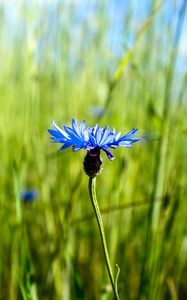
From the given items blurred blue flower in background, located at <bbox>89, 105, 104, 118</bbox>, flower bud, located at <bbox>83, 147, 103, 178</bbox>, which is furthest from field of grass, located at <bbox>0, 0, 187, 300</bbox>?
flower bud, located at <bbox>83, 147, 103, 178</bbox>

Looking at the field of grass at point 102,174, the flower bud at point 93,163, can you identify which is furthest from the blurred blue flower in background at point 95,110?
the flower bud at point 93,163

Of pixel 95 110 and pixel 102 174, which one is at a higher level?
pixel 95 110

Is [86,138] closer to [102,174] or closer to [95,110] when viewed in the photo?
[102,174]

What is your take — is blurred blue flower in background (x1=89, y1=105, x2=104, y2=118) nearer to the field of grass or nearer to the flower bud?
the field of grass

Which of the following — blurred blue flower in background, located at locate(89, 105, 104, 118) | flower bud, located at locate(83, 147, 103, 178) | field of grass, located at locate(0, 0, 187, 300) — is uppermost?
blurred blue flower in background, located at locate(89, 105, 104, 118)

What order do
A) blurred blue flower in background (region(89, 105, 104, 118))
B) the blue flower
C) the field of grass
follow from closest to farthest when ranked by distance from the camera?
the blue flower < the field of grass < blurred blue flower in background (region(89, 105, 104, 118))

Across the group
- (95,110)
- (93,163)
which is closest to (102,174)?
(95,110)

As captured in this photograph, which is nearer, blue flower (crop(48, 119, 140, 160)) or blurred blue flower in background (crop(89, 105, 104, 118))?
blue flower (crop(48, 119, 140, 160))

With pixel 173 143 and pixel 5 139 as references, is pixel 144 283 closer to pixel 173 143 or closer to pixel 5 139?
pixel 173 143

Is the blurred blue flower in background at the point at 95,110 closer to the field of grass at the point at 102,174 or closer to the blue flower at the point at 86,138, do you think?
the field of grass at the point at 102,174
